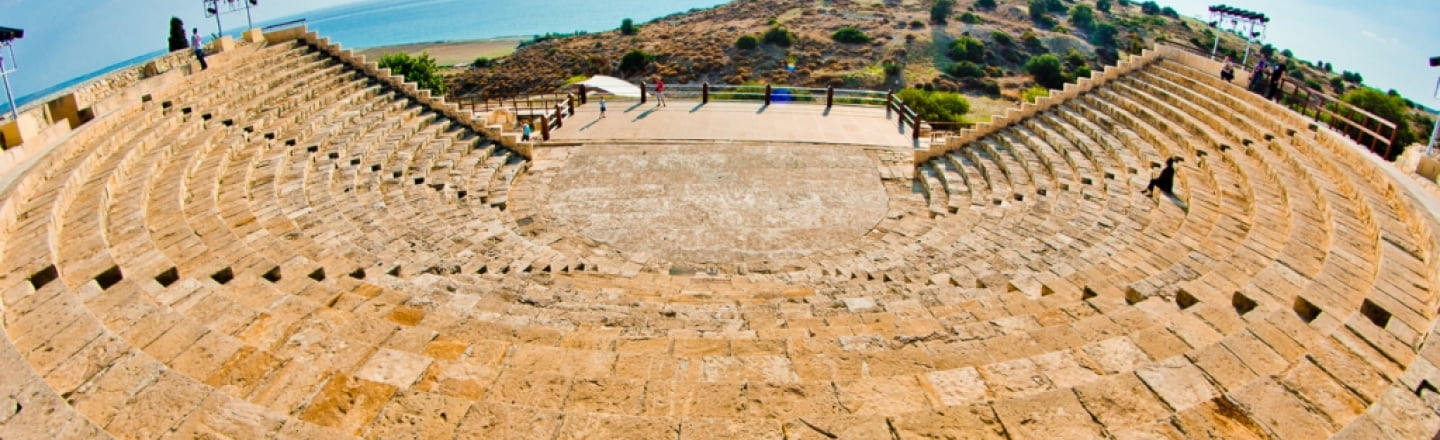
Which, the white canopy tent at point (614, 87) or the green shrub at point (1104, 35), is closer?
the white canopy tent at point (614, 87)

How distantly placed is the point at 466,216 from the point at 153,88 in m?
8.29

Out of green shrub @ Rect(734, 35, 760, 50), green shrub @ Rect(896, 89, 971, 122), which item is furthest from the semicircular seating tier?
green shrub @ Rect(734, 35, 760, 50)

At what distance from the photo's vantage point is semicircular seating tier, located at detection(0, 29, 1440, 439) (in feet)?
16.4

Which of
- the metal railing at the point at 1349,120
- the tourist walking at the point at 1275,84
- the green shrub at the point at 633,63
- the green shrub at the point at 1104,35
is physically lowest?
the green shrub at the point at 633,63

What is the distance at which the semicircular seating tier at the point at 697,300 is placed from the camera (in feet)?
16.4

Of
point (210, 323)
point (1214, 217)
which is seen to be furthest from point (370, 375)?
point (1214, 217)

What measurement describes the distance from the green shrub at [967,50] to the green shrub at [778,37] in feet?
45.8

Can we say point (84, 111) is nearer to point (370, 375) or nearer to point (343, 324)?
point (343, 324)

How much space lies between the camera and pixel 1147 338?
6.43 m

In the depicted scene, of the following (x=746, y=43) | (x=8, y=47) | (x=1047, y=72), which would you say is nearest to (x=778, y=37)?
(x=746, y=43)

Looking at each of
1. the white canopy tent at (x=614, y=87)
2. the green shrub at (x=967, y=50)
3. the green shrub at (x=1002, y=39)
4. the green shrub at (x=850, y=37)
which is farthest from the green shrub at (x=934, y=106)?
the green shrub at (x=1002, y=39)

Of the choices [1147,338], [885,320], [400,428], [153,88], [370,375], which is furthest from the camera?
[153,88]

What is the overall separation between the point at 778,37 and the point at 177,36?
46.7 m

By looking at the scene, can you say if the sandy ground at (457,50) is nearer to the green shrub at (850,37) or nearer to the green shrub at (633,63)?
the green shrub at (633,63)
